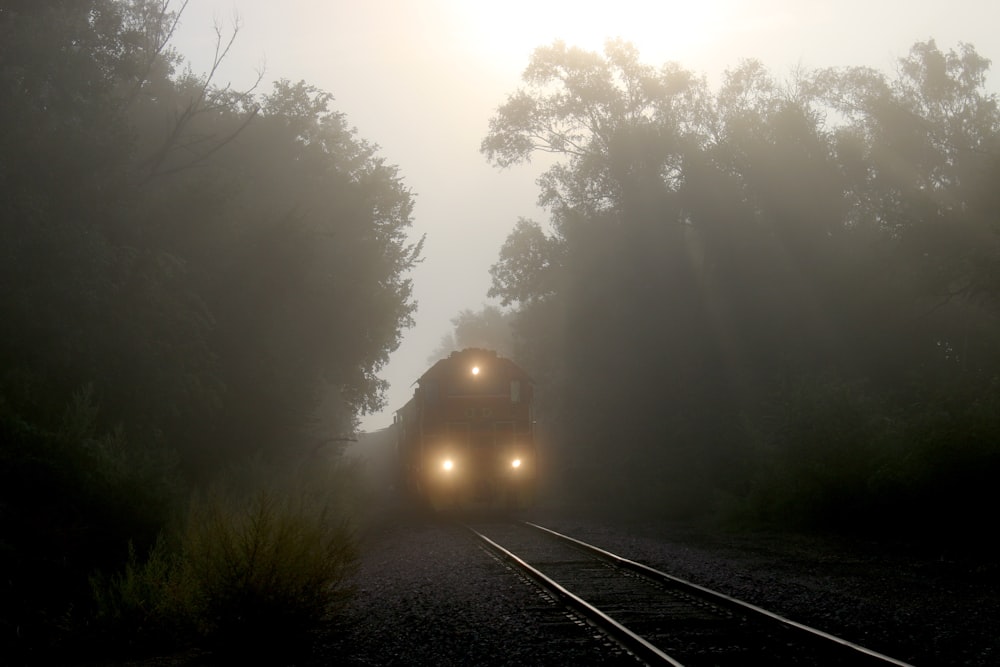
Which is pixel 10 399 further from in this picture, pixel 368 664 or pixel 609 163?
pixel 609 163

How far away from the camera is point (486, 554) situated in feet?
47.8

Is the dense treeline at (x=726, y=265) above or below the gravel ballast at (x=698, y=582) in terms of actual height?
above

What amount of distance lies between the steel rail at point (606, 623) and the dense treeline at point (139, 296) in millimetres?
2780

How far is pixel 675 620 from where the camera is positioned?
8.31m

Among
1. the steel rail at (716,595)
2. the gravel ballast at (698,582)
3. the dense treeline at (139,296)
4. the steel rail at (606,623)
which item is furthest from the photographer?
the dense treeline at (139,296)

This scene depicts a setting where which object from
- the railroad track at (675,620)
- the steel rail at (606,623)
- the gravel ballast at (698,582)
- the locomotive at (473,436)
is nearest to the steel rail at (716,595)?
the railroad track at (675,620)

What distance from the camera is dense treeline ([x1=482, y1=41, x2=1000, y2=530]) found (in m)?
27.3

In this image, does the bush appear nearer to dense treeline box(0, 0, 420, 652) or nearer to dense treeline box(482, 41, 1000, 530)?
dense treeline box(0, 0, 420, 652)

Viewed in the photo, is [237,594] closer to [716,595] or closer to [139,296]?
[716,595]

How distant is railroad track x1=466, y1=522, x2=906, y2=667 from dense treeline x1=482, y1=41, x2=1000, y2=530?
9549mm

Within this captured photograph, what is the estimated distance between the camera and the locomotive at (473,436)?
22.0 meters

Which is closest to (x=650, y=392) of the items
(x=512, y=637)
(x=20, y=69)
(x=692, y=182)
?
(x=692, y=182)

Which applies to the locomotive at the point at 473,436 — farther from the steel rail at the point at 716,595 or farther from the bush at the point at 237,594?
the bush at the point at 237,594

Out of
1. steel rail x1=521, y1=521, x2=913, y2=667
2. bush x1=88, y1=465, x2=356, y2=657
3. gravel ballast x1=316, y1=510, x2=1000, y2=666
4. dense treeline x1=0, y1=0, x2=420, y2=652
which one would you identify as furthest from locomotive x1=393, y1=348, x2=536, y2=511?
bush x1=88, y1=465, x2=356, y2=657
